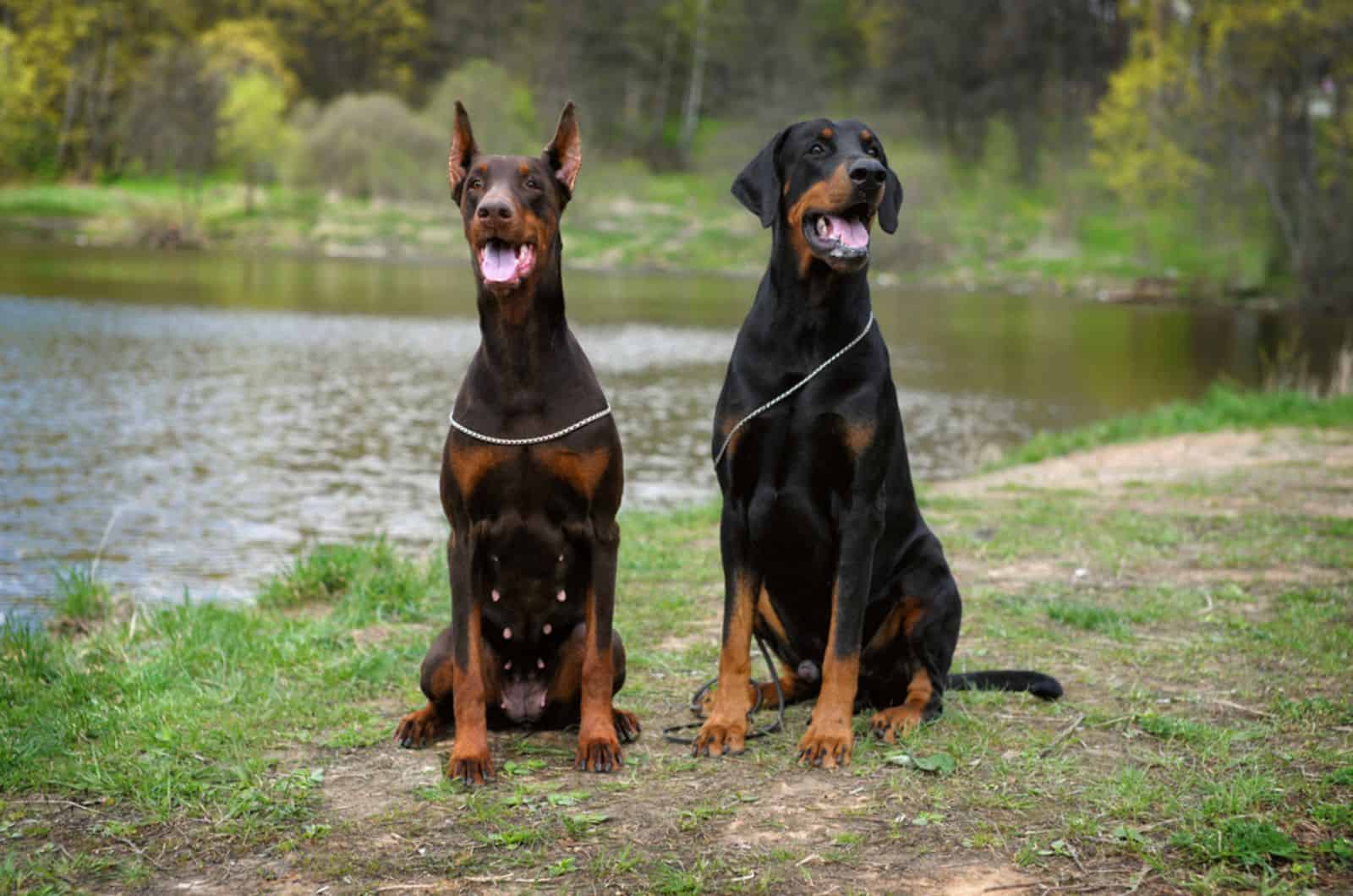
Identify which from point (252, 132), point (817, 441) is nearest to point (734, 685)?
point (817, 441)

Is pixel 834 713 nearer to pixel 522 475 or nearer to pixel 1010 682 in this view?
pixel 1010 682

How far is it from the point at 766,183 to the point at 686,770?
1.96 meters

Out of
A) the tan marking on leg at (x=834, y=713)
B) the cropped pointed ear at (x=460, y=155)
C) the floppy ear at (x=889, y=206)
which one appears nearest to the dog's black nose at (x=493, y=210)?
the cropped pointed ear at (x=460, y=155)

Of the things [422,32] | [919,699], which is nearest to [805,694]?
[919,699]

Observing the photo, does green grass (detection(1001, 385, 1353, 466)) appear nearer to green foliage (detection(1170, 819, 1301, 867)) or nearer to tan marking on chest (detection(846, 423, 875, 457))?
tan marking on chest (detection(846, 423, 875, 457))

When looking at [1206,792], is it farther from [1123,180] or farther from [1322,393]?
[1123,180]

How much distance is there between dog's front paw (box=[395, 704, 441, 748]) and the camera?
4211 millimetres

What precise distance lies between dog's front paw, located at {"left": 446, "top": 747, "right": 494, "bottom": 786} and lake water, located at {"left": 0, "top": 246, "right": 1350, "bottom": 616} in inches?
162

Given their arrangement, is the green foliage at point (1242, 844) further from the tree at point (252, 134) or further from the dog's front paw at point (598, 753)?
the tree at point (252, 134)

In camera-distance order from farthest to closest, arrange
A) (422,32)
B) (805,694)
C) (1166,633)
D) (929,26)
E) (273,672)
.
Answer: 1. (422,32)
2. (929,26)
3. (1166,633)
4. (273,672)
5. (805,694)

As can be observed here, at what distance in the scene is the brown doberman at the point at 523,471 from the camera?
3869 millimetres

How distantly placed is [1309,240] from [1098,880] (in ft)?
133

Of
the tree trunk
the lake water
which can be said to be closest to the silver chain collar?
the lake water

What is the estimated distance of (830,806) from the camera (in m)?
3.69
